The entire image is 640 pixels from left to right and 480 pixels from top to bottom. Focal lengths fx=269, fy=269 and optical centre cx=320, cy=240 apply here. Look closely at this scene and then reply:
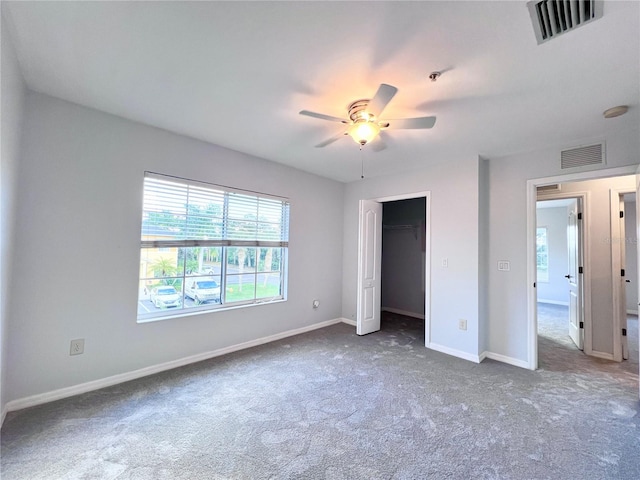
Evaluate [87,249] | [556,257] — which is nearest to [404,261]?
[556,257]

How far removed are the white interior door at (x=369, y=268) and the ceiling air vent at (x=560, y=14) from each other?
2.95 m

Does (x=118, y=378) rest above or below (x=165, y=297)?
below

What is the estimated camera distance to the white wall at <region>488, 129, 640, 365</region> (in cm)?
317

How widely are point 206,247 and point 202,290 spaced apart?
527 millimetres

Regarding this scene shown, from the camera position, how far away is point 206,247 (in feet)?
10.7

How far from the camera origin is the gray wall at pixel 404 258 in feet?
18.6

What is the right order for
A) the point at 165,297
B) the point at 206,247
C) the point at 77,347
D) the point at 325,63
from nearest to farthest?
1. the point at 325,63
2. the point at 77,347
3. the point at 165,297
4. the point at 206,247

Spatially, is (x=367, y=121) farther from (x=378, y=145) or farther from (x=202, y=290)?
(x=202, y=290)

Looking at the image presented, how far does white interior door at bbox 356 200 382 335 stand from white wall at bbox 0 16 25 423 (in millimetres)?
3666

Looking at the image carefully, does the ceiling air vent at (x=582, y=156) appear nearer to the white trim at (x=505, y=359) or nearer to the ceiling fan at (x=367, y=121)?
the ceiling fan at (x=367, y=121)

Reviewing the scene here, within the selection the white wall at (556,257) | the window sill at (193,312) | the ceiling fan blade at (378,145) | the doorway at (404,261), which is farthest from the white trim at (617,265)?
the window sill at (193,312)

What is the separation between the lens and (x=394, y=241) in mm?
6125

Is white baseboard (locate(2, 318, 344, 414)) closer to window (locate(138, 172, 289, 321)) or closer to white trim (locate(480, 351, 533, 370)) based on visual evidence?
window (locate(138, 172, 289, 321))

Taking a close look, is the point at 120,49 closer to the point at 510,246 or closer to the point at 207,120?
the point at 207,120
